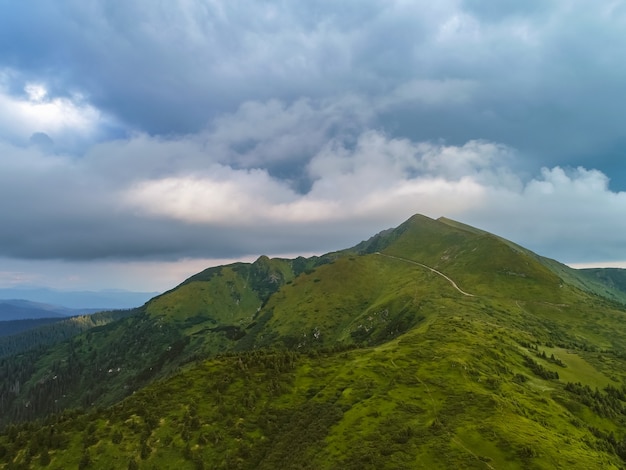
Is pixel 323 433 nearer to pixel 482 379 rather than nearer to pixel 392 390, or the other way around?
pixel 392 390

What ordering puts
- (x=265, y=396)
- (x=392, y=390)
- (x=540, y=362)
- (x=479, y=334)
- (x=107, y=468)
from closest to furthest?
(x=107, y=468), (x=392, y=390), (x=265, y=396), (x=540, y=362), (x=479, y=334)

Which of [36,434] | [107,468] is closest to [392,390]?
[107,468]

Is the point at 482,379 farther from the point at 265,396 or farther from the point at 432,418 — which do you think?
the point at 265,396

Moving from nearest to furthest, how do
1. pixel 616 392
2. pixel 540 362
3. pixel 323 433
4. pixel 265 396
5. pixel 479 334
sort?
1. pixel 323 433
2. pixel 265 396
3. pixel 616 392
4. pixel 540 362
5. pixel 479 334

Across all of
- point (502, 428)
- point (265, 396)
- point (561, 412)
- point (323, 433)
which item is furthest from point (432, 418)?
point (265, 396)

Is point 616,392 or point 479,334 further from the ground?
point 479,334

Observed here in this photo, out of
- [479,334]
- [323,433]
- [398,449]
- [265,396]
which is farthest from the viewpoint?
[479,334]

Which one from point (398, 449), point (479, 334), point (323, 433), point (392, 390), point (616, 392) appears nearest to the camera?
point (398, 449)

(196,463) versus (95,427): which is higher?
(95,427)

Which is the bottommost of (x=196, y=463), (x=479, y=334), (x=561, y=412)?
(x=196, y=463)

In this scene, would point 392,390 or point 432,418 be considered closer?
point 432,418
